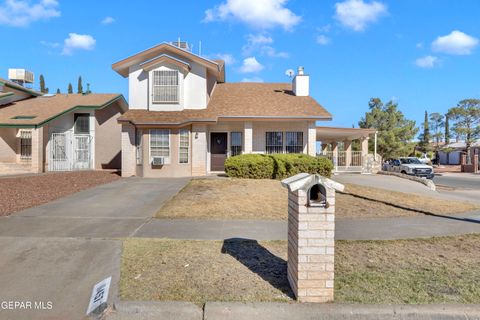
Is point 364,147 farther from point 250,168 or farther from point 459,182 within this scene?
point 250,168

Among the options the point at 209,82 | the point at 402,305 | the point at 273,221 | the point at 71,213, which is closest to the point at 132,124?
the point at 209,82

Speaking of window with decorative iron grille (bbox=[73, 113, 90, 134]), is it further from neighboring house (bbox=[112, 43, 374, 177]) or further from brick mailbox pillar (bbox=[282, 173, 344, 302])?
brick mailbox pillar (bbox=[282, 173, 344, 302])

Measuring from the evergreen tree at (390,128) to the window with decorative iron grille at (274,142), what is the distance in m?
19.7

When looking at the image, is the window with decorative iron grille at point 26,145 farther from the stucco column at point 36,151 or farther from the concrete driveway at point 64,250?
the concrete driveway at point 64,250

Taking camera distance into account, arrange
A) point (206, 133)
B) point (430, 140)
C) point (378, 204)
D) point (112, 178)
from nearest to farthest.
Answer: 1. point (378, 204)
2. point (112, 178)
3. point (206, 133)
4. point (430, 140)

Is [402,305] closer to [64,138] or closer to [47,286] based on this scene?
[47,286]

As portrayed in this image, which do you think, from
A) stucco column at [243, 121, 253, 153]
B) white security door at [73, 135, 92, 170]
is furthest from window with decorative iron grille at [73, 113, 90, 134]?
stucco column at [243, 121, 253, 153]

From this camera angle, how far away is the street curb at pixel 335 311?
3.46m

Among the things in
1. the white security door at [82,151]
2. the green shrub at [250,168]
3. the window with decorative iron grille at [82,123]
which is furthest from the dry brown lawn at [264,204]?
the window with decorative iron grille at [82,123]

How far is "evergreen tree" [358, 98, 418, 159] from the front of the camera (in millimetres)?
34406

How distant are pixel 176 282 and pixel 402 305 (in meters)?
2.71

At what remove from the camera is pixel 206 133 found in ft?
57.2

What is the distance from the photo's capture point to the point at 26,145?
2039 cm

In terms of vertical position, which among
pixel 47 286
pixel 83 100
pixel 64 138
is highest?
pixel 83 100
